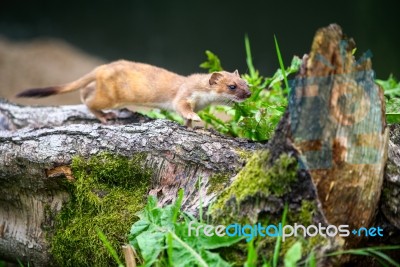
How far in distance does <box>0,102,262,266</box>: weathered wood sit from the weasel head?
0.79m

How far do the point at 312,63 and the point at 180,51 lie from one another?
25.4 ft

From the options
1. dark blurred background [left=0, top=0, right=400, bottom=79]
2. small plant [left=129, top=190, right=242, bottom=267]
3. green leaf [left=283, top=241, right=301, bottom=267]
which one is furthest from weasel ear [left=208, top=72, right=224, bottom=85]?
dark blurred background [left=0, top=0, right=400, bottom=79]

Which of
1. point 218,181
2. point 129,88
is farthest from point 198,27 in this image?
point 218,181

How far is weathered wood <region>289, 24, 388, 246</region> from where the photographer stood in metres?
2.26

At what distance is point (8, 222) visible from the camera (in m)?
3.70

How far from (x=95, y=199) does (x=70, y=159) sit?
0.98 ft

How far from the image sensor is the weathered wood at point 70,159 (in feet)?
10.0

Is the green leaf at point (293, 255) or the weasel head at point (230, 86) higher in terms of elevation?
the weasel head at point (230, 86)

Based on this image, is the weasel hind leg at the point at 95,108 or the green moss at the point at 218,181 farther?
the weasel hind leg at the point at 95,108

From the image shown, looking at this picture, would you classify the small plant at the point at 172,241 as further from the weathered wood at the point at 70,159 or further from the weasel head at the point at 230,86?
the weasel head at the point at 230,86

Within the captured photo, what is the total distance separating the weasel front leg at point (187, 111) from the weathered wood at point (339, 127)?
190cm

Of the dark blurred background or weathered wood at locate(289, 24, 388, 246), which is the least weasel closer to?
weathered wood at locate(289, 24, 388, 246)

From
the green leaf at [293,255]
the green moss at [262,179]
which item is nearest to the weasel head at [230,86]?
the green moss at [262,179]

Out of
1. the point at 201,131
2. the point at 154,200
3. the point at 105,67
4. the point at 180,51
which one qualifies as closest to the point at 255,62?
the point at 180,51
